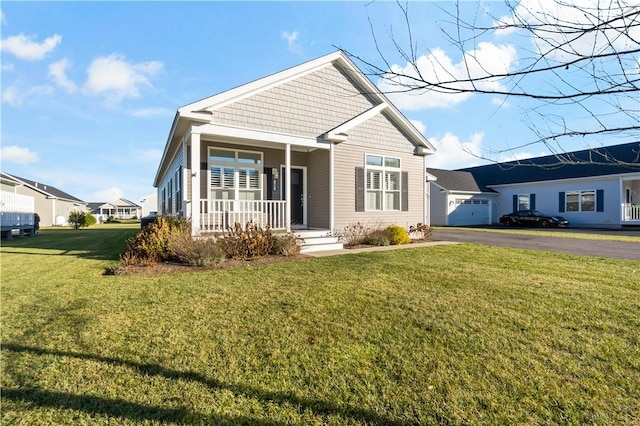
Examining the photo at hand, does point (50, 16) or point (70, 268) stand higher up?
point (50, 16)

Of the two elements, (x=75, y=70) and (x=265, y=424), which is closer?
(x=265, y=424)

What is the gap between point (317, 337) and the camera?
3580 mm

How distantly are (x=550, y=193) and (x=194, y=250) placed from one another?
1109 inches

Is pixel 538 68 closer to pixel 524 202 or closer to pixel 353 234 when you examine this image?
pixel 353 234

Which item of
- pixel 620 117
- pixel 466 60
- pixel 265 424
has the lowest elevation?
pixel 265 424

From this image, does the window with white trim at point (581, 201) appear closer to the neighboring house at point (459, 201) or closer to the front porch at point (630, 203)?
the front porch at point (630, 203)

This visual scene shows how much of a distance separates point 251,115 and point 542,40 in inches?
342

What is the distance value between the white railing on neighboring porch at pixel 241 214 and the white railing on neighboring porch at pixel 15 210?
13.2 m

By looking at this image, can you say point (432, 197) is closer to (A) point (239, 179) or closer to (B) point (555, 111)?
(A) point (239, 179)

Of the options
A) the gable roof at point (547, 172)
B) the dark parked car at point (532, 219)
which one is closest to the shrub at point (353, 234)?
the gable roof at point (547, 172)

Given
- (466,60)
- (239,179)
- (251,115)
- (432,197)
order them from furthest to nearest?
(432,197) → (239,179) → (251,115) → (466,60)

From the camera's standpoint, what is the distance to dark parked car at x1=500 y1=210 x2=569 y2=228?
76.1ft

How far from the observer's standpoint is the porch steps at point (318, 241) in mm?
10031

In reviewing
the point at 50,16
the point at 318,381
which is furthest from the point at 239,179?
A: the point at 318,381
